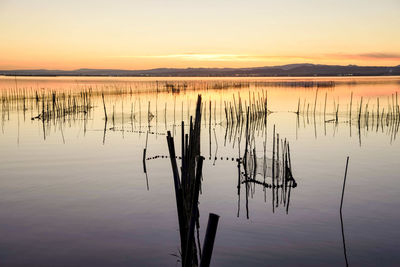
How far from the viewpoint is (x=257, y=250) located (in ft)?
17.1

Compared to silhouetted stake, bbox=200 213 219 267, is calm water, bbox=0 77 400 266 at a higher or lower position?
lower

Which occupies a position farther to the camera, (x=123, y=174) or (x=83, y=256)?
(x=123, y=174)

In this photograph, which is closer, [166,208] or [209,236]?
[209,236]

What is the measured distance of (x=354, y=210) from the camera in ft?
22.2

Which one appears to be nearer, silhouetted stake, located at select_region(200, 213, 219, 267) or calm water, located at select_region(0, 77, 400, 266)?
silhouetted stake, located at select_region(200, 213, 219, 267)

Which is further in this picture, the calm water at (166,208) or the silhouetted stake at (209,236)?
the calm water at (166,208)

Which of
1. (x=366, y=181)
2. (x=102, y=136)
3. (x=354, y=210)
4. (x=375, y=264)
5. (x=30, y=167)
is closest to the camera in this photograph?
(x=375, y=264)

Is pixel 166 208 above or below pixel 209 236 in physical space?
below

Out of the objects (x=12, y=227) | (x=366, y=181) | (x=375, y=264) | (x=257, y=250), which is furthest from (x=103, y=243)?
(x=366, y=181)

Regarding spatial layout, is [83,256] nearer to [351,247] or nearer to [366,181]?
[351,247]

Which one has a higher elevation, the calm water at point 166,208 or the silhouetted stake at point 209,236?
the silhouetted stake at point 209,236

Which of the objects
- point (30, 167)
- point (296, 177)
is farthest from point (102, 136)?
point (296, 177)

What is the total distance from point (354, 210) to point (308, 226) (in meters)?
1.20

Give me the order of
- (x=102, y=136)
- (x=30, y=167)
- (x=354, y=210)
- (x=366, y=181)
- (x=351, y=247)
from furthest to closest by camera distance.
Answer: (x=102, y=136)
(x=30, y=167)
(x=366, y=181)
(x=354, y=210)
(x=351, y=247)
